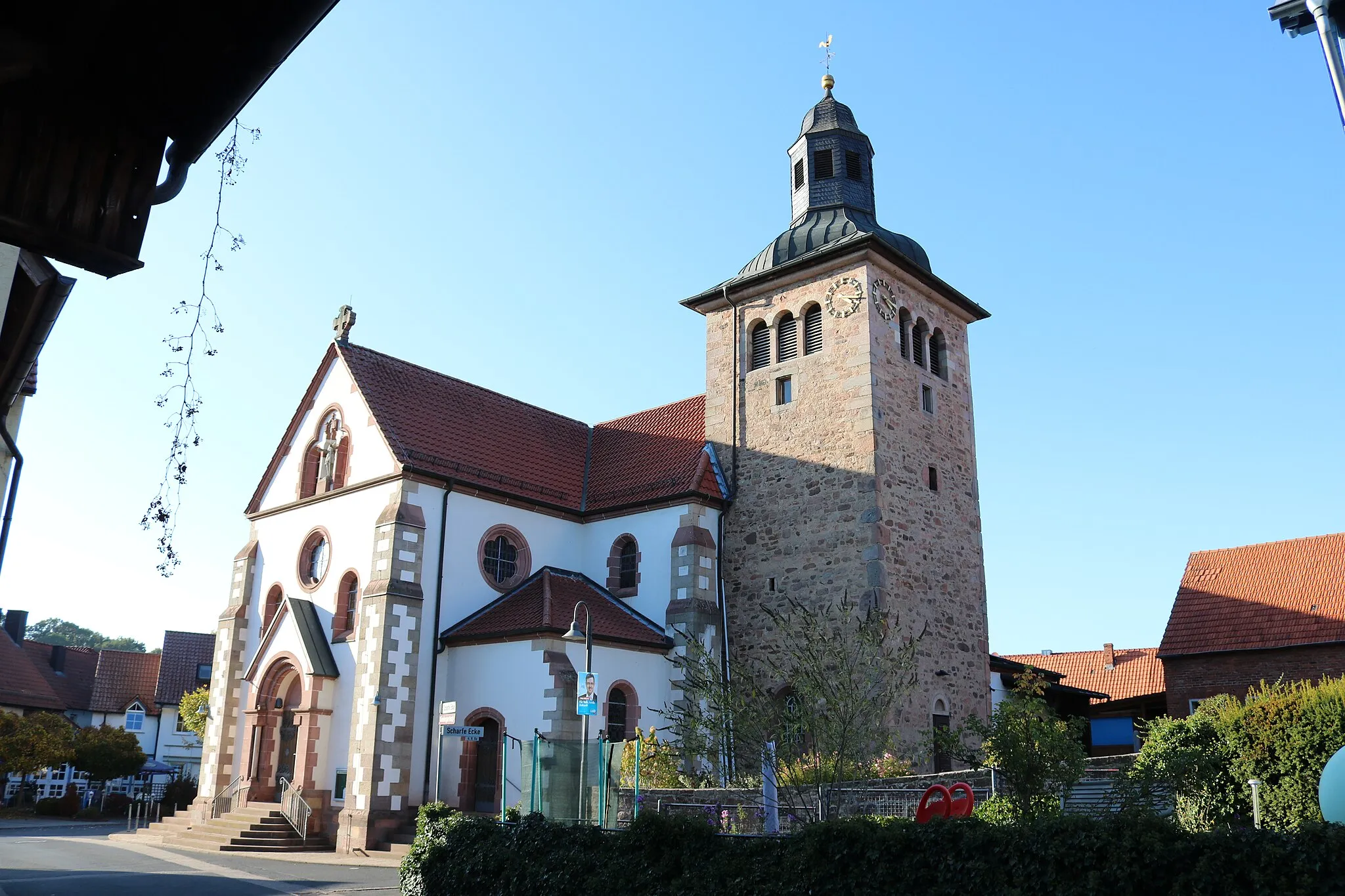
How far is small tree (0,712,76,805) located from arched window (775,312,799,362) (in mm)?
28220

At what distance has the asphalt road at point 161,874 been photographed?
16234 millimetres

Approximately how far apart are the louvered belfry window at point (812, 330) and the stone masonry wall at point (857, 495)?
0.18 m

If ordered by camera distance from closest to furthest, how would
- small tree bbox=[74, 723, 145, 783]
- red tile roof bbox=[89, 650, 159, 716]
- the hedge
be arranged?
the hedge, small tree bbox=[74, 723, 145, 783], red tile roof bbox=[89, 650, 159, 716]

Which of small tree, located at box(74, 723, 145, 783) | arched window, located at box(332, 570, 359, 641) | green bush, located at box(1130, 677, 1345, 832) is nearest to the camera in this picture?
green bush, located at box(1130, 677, 1345, 832)

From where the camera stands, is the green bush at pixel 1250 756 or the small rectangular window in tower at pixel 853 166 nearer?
the green bush at pixel 1250 756

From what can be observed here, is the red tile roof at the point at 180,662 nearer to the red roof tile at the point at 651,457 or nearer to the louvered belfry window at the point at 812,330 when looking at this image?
the red roof tile at the point at 651,457

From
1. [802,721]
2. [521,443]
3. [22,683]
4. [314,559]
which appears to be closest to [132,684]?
[22,683]

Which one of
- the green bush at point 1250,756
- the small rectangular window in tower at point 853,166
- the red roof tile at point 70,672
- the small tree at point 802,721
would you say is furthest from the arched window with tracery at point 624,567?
the red roof tile at point 70,672

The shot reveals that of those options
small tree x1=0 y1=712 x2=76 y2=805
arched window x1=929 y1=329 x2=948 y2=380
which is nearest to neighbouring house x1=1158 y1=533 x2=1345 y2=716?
arched window x1=929 y1=329 x2=948 y2=380

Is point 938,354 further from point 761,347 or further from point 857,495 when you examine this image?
point 857,495

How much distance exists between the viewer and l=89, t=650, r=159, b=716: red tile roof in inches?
2026

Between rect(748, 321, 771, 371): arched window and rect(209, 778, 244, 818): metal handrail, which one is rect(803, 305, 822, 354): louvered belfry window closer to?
rect(748, 321, 771, 371): arched window

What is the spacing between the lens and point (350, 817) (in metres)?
21.7

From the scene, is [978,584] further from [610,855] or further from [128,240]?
[128,240]
